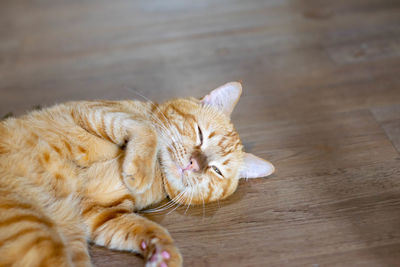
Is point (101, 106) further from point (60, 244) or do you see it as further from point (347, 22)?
point (347, 22)

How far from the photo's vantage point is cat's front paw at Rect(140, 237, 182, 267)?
1.62 meters

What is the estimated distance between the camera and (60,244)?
60.9 inches

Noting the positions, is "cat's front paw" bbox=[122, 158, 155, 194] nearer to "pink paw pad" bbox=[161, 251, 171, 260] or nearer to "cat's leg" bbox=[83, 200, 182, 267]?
"cat's leg" bbox=[83, 200, 182, 267]

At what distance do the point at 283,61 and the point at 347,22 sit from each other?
0.88m

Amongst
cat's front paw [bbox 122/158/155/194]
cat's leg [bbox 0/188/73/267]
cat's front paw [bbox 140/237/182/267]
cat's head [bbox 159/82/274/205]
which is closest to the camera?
cat's leg [bbox 0/188/73/267]

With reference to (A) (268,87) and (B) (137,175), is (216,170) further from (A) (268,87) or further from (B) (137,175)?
(A) (268,87)

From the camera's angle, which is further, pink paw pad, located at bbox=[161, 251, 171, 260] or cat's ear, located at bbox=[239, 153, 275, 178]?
cat's ear, located at bbox=[239, 153, 275, 178]

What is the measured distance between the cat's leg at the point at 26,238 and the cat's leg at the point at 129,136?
383 millimetres

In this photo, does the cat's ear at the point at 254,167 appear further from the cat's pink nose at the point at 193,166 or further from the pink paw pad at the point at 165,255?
the pink paw pad at the point at 165,255

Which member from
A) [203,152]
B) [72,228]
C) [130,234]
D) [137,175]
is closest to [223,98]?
[203,152]

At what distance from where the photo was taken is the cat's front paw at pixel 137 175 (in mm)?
1749

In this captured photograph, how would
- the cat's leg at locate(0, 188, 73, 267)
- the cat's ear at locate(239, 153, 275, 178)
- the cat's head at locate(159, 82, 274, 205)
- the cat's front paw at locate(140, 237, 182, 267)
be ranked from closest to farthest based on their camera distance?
1. the cat's leg at locate(0, 188, 73, 267)
2. the cat's front paw at locate(140, 237, 182, 267)
3. the cat's head at locate(159, 82, 274, 205)
4. the cat's ear at locate(239, 153, 275, 178)

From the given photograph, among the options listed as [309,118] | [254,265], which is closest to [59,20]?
[309,118]

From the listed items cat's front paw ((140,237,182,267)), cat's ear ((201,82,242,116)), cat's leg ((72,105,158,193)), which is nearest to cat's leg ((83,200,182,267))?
cat's front paw ((140,237,182,267))
